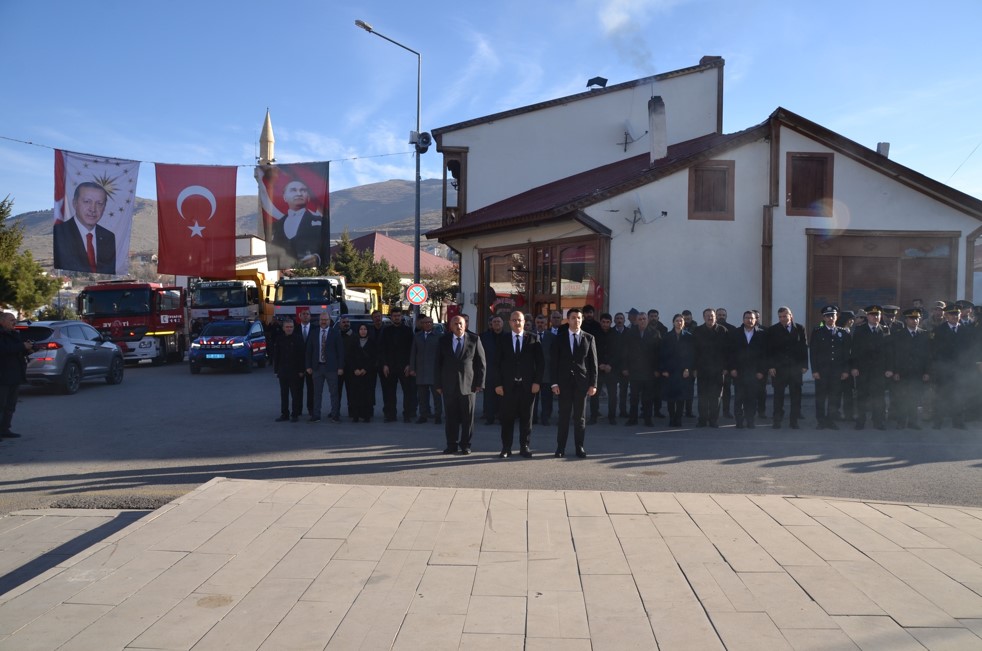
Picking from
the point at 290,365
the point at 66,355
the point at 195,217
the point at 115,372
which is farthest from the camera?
the point at 195,217

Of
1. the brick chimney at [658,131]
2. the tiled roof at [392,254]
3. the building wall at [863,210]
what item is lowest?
the building wall at [863,210]

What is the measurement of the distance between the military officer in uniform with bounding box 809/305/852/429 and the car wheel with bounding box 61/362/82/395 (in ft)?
49.2

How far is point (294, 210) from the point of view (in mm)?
24234

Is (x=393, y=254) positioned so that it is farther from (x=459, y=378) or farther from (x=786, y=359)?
(x=459, y=378)

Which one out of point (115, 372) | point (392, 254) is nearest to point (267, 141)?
point (392, 254)

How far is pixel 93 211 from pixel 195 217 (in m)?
2.87

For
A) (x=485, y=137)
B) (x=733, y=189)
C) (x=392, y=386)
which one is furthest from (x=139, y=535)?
(x=485, y=137)

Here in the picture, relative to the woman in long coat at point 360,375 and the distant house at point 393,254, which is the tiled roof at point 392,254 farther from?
the woman in long coat at point 360,375

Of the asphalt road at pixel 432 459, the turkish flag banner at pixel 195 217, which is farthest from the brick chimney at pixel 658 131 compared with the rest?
the turkish flag banner at pixel 195 217

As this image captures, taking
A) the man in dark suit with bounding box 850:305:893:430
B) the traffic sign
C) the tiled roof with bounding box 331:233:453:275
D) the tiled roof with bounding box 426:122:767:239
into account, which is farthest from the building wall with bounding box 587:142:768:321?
the tiled roof with bounding box 331:233:453:275

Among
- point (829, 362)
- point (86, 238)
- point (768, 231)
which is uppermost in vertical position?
point (86, 238)

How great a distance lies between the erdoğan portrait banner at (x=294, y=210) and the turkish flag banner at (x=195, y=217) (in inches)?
45.6

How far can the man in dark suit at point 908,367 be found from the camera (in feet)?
38.9

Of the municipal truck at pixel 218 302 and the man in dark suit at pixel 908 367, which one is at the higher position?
the municipal truck at pixel 218 302
